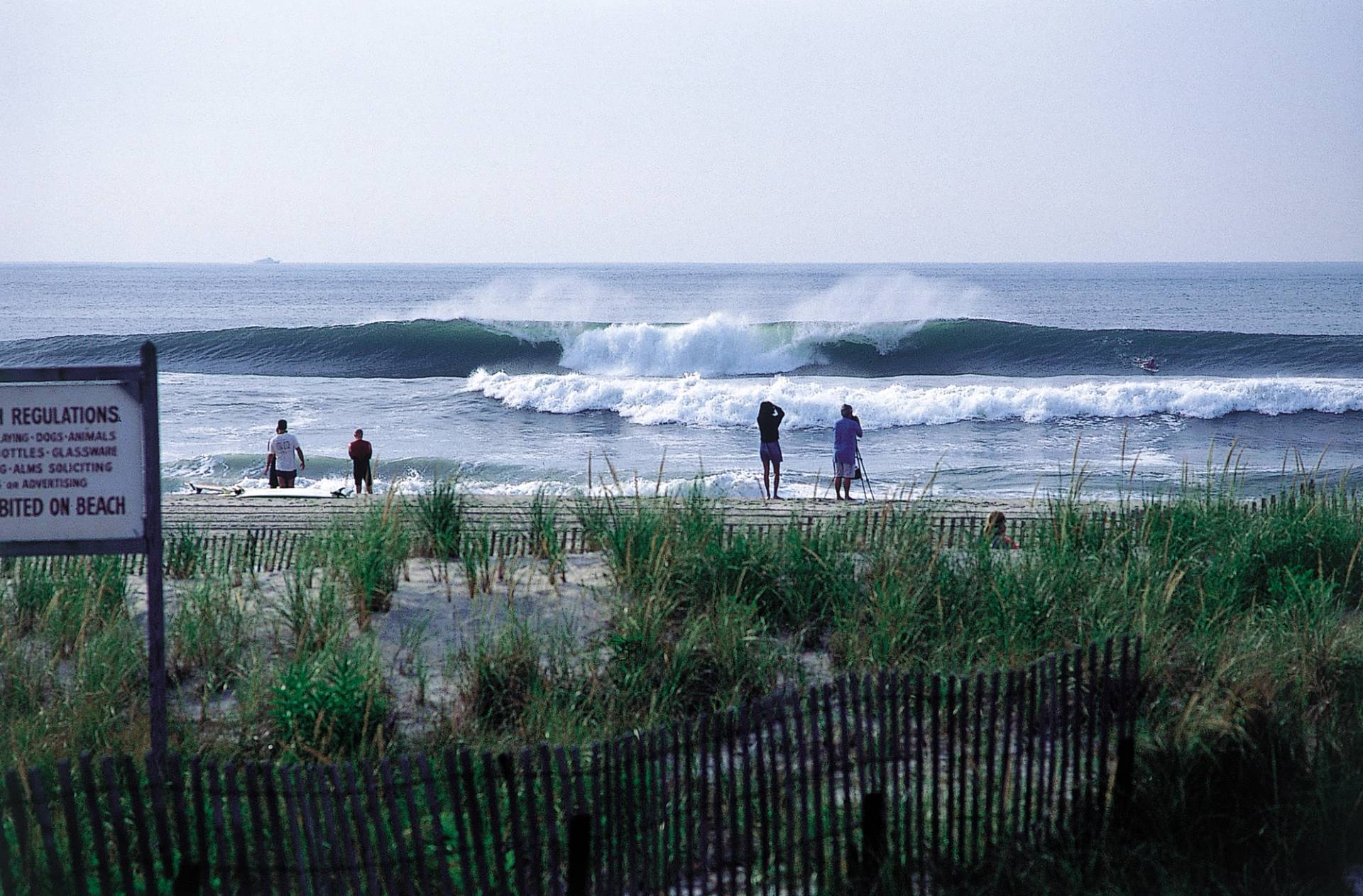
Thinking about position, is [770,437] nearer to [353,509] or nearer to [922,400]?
[353,509]

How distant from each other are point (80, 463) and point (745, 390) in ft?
99.6

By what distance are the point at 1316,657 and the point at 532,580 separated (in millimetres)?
4970

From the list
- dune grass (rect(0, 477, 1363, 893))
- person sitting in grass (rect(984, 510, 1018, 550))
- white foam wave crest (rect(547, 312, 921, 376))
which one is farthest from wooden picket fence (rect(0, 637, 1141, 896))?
white foam wave crest (rect(547, 312, 921, 376))

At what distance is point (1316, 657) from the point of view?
248 inches

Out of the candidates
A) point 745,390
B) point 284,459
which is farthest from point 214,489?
point 745,390

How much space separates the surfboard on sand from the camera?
17406 millimetres

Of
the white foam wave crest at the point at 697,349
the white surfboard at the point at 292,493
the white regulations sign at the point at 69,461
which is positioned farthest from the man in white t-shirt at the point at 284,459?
the white foam wave crest at the point at 697,349

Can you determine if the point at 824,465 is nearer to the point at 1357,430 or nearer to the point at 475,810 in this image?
the point at 1357,430

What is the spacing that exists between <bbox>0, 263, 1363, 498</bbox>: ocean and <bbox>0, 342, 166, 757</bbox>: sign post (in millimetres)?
3895

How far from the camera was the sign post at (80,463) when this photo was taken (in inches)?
201

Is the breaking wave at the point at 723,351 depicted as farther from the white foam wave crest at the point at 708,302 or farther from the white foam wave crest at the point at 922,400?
the white foam wave crest at the point at 922,400

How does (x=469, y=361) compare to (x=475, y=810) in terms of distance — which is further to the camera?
(x=469, y=361)

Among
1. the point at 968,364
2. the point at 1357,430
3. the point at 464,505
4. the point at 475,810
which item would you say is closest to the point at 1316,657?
the point at 475,810

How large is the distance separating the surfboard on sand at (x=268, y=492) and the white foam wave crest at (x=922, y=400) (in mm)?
15402
